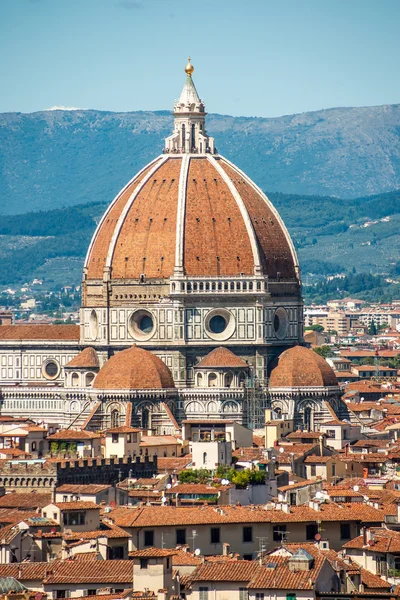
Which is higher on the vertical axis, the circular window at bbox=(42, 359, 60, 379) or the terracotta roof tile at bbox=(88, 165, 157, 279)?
the terracotta roof tile at bbox=(88, 165, 157, 279)

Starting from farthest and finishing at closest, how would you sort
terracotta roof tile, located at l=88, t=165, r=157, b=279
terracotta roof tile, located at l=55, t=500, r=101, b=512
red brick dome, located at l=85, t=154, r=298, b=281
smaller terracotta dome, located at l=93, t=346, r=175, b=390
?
terracotta roof tile, located at l=88, t=165, r=157, b=279
red brick dome, located at l=85, t=154, r=298, b=281
smaller terracotta dome, located at l=93, t=346, r=175, b=390
terracotta roof tile, located at l=55, t=500, r=101, b=512

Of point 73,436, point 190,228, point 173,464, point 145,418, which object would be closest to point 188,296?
point 190,228

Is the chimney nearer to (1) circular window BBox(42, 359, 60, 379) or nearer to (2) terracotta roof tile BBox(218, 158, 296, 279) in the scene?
(2) terracotta roof tile BBox(218, 158, 296, 279)

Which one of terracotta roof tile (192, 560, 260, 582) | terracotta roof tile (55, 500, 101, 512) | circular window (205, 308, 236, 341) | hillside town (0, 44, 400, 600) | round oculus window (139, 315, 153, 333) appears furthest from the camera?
round oculus window (139, 315, 153, 333)

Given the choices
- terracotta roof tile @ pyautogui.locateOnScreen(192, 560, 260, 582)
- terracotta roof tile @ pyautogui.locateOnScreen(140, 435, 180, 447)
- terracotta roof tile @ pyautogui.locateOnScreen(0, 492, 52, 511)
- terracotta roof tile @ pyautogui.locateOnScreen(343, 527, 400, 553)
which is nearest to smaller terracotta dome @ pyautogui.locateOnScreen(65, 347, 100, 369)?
terracotta roof tile @ pyautogui.locateOnScreen(140, 435, 180, 447)

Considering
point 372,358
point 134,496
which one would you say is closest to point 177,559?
point 134,496

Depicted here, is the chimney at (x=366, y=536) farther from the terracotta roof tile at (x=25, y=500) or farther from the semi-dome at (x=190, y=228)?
the semi-dome at (x=190, y=228)

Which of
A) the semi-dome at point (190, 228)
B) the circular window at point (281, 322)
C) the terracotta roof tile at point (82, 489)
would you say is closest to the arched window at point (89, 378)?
the semi-dome at point (190, 228)

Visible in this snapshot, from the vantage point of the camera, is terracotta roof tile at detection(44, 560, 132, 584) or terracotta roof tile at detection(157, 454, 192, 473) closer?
terracotta roof tile at detection(44, 560, 132, 584)
